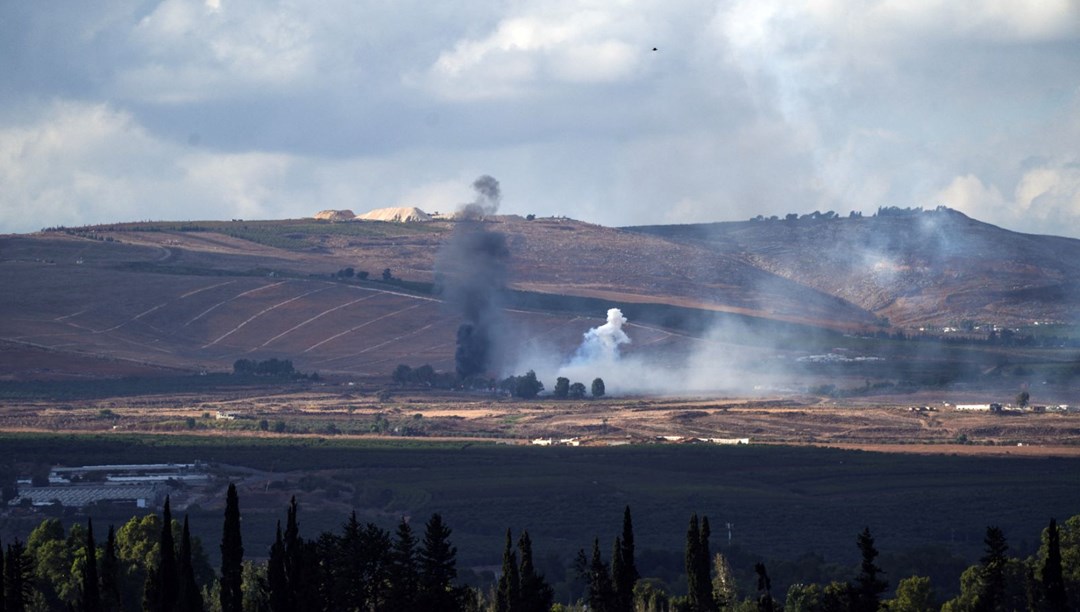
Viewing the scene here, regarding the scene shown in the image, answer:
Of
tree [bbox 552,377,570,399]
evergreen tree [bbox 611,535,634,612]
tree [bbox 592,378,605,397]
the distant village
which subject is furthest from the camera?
tree [bbox 592,378,605,397]

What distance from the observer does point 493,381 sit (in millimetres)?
175250

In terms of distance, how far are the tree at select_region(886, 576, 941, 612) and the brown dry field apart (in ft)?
183

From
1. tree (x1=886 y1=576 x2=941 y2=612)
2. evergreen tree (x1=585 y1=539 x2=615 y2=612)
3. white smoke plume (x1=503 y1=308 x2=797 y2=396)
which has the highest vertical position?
white smoke plume (x1=503 y1=308 x2=797 y2=396)

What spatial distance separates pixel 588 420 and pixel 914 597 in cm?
7728

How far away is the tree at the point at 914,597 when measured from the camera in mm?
70938

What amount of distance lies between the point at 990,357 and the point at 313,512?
4186 inches

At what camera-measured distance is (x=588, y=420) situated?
5837 inches

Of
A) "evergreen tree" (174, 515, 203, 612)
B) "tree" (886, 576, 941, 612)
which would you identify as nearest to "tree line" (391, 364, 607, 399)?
"tree" (886, 576, 941, 612)

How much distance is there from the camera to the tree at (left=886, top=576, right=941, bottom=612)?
7094 cm

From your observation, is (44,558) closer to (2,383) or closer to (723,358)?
(2,383)

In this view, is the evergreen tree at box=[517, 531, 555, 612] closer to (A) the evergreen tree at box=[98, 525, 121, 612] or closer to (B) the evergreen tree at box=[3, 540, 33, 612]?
(A) the evergreen tree at box=[98, 525, 121, 612]

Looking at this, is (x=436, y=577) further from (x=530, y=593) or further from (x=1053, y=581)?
(x=1053, y=581)

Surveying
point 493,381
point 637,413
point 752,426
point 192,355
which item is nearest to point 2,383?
point 192,355

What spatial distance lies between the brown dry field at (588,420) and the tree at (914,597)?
2192 inches
